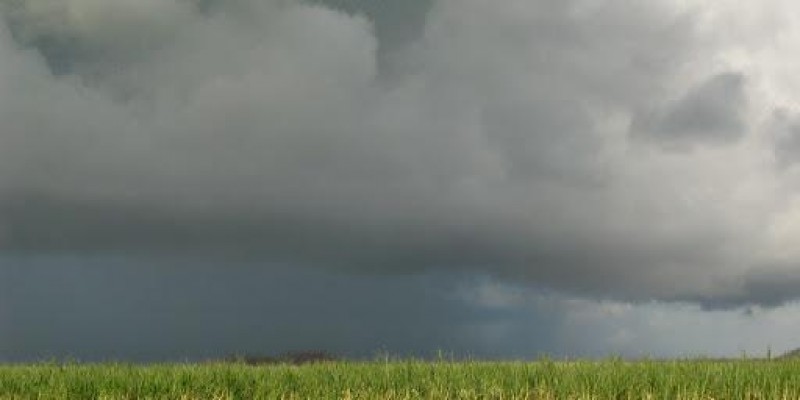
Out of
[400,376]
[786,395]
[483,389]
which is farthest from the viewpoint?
[400,376]

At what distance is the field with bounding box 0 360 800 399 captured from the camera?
65.3 feet

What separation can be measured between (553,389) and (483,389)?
4.81 feet

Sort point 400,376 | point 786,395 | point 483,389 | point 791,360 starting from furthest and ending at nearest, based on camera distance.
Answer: point 791,360 < point 400,376 < point 483,389 < point 786,395

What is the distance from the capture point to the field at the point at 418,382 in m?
19.9

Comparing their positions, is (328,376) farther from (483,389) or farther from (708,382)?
(708,382)

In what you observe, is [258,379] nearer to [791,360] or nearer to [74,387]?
[74,387]

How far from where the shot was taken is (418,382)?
71.4 feet

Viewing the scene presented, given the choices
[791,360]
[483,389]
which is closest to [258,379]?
[483,389]

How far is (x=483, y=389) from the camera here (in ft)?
66.3

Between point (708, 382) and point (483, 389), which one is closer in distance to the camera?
point (483, 389)

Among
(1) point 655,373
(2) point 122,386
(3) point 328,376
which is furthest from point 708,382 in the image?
(2) point 122,386

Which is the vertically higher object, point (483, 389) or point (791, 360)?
point (791, 360)

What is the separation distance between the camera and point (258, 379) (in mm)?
22297

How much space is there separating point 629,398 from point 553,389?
5.09 feet
